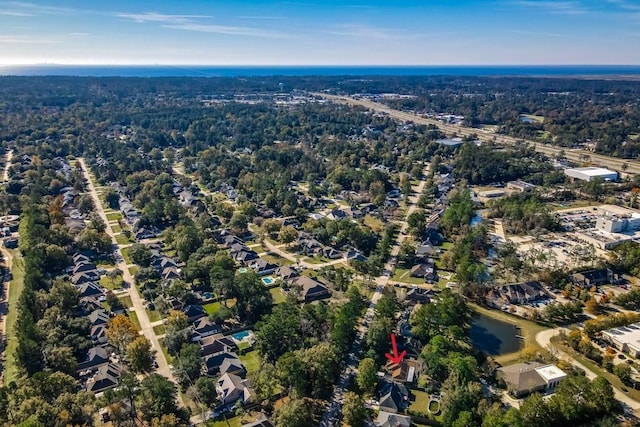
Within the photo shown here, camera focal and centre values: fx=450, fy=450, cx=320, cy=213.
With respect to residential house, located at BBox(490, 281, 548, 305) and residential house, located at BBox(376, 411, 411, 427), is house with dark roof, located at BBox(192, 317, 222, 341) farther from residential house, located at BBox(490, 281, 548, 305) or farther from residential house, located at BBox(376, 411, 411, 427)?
residential house, located at BBox(490, 281, 548, 305)

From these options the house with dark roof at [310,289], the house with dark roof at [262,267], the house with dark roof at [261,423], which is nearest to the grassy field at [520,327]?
the house with dark roof at [310,289]

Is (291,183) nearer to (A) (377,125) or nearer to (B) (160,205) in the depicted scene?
(B) (160,205)

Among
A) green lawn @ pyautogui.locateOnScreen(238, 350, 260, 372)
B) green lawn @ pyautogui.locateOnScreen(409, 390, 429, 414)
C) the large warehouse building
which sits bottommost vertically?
green lawn @ pyautogui.locateOnScreen(409, 390, 429, 414)

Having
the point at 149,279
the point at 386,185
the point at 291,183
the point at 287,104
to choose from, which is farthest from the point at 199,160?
the point at 287,104

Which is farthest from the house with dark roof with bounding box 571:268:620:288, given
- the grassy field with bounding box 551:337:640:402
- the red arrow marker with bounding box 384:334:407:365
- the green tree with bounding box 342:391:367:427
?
the green tree with bounding box 342:391:367:427

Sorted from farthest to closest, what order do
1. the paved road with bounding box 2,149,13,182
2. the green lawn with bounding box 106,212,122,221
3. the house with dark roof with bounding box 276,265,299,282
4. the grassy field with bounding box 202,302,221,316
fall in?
the paved road with bounding box 2,149,13,182 → the green lawn with bounding box 106,212,122,221 → the house with dark roof with bounding box 276,265,299,282 → the grassy field with bounding box 202,302,221,316

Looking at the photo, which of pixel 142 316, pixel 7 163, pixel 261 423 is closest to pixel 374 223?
pixel 142 316

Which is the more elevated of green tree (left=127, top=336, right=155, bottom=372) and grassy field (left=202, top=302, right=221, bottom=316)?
green tree (left=127, top=336, right=155, bottom=372)

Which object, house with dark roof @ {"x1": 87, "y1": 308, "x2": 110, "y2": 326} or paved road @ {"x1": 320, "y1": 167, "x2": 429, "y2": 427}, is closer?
paved road @ {"x1": 320, "y1": 167, "x2": 429, "y2": 427}
